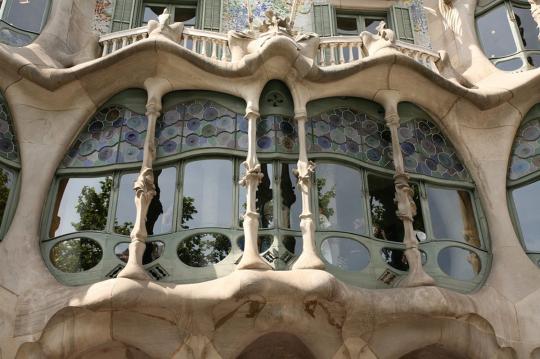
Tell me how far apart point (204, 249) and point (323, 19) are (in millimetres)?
5770

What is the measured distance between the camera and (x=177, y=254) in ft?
26.2

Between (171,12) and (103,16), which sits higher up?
(171,12)

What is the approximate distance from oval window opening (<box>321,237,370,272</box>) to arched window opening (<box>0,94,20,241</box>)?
4.30 m

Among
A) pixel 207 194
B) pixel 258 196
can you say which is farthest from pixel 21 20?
pixel 258 196

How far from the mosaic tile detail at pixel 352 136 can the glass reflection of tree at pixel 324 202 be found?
54cm

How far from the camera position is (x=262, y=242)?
796cm

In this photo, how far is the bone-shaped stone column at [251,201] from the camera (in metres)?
7.39

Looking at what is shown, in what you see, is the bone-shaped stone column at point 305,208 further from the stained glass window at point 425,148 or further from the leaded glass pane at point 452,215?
the leaded glass pane at point 452,215

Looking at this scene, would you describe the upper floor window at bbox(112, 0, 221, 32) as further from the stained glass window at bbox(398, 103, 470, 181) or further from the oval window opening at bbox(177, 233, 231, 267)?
the oval window opening at bbox(177, 233, 231, 267)

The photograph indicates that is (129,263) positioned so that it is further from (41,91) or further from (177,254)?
(41,91)

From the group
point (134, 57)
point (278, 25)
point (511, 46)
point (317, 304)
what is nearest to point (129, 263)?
point (317, 304)

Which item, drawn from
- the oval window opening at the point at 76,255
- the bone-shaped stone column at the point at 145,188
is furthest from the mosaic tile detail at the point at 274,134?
the oval window opening at the point at 76,255

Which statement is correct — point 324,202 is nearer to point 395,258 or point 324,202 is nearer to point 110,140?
point 395,258

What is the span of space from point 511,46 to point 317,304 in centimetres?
635
